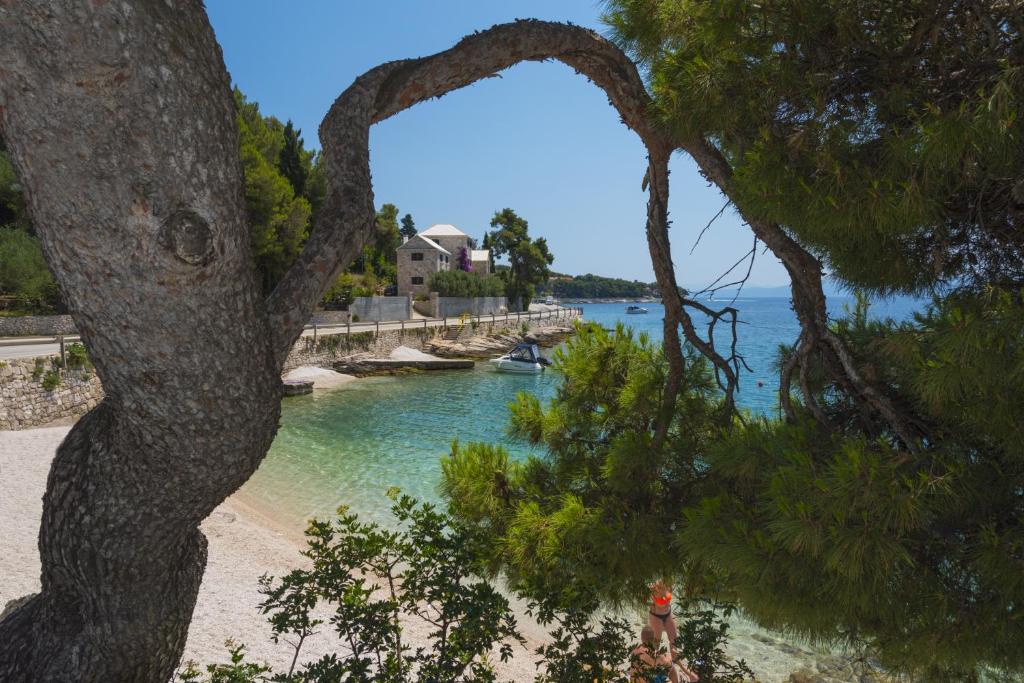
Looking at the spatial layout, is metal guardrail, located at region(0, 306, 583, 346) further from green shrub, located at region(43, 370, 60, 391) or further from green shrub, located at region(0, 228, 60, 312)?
green shrub, located at region(43, 370, 60, 391)

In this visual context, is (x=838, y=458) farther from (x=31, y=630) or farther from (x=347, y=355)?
(x=347, y=355)

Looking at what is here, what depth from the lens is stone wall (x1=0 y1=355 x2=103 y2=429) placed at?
12805 millimetres

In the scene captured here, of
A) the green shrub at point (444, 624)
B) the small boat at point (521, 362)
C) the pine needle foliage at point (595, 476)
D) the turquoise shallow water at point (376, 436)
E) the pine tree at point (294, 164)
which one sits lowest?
the turquoise shallow water at point (376, 436)

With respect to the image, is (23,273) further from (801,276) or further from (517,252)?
(517,252)

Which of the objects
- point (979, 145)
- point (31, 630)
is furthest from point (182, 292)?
point (979, 145)

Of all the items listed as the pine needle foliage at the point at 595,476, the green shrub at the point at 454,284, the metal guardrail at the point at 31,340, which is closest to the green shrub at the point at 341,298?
the green shrub at the point at 454,284

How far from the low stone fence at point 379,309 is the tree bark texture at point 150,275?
30.4 metres

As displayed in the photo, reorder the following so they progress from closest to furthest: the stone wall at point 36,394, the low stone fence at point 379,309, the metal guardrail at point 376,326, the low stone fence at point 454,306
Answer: the stone wall at point 36,394, the metal guardrail at point 376,326, the low stone fence at point 379,309, the low stone fence at point 454,306

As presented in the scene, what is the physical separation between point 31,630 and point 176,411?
0.92 metres

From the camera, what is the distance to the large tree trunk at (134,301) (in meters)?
1.20

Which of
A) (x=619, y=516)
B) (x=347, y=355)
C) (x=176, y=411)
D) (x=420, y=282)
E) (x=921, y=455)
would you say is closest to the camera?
(x=176, y=411)

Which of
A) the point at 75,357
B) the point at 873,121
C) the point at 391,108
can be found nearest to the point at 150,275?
the point at 391,108

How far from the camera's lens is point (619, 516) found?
97.3 inches

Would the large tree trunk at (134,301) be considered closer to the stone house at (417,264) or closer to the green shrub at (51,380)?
the green shrub at (51,380)
